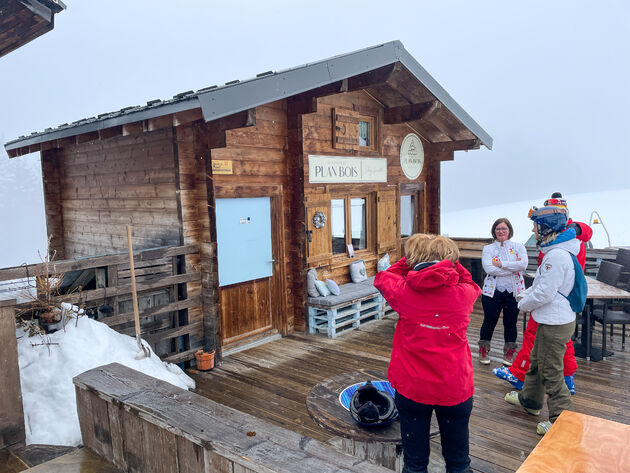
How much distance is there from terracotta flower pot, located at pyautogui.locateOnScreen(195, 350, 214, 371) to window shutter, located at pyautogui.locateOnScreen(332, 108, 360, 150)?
12.9 feet

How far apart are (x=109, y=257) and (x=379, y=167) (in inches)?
209

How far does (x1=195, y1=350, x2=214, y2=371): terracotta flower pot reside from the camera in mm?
5816

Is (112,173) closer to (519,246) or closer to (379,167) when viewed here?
(379,167)

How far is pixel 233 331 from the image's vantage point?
6523 mm

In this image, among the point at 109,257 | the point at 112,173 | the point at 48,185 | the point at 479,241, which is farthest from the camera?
the point at 479,241

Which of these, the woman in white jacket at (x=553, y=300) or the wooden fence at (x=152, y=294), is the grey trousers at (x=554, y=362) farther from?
the wooden fence at (x=152, y=294)

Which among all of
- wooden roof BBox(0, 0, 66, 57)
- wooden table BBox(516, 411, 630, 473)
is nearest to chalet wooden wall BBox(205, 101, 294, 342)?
wooden roof BBox(0, 0, 66, 57)

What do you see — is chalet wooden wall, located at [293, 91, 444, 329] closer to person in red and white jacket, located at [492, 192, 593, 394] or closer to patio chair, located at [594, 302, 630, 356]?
person in red and white jacket, located at [492, 192, 593, 394]

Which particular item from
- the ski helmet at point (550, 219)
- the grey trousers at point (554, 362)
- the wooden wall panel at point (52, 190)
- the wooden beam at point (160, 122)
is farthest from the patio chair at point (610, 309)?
the wooden wall panel at point (52, 190)

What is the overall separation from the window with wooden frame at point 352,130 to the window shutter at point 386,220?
1.00 metres

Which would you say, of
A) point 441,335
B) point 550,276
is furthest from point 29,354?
point 550,276

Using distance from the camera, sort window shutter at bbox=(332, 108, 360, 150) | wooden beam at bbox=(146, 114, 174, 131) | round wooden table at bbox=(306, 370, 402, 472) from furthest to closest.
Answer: window shutter at bbox=(332, 108, 360, 150)
wooden beam at bbox=(146, 114, 174, 131)
round wooden table at bbox=(306, 370, 402, 472)

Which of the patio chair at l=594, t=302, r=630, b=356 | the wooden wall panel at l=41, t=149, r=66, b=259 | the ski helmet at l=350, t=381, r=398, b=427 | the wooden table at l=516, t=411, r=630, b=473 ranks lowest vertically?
the patio chair at l=594, t=302, r=630, b=356

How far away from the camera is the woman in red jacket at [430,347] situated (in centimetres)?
242
